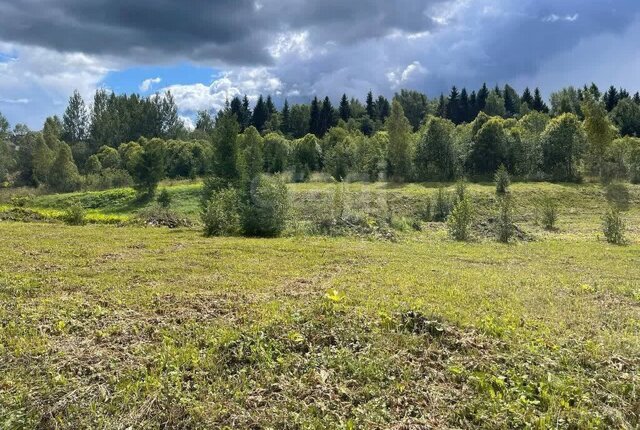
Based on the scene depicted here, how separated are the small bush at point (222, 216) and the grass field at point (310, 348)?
28.9ft

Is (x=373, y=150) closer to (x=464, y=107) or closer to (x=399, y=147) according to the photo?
(x=399, y=147)

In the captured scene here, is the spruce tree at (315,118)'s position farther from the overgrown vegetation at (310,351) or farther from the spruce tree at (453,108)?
Answer: the overgrown vegetation at (310,351)

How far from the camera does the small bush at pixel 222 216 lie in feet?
64.3

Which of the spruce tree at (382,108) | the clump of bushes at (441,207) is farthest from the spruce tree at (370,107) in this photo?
the clump of bushes at (441,207)

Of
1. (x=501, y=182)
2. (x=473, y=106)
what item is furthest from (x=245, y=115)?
(x=501, y=182)

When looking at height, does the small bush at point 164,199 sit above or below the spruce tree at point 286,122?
below

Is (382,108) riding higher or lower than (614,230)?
higher

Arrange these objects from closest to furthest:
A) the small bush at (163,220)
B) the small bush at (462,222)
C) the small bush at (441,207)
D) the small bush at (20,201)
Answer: the small bush at (462,222), the small bush at (163,220), the small bush at (441,207), the small bush at (20,201)

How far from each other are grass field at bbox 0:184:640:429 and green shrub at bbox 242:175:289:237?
30.5 ft

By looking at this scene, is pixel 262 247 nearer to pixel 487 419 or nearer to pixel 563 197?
pixel 487 419

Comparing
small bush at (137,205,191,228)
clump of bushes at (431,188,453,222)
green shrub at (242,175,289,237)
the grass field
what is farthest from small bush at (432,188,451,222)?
the grass field

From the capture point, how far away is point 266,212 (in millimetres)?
20031

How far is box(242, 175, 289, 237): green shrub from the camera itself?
20.0 metres

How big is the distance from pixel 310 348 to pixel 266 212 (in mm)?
14503
